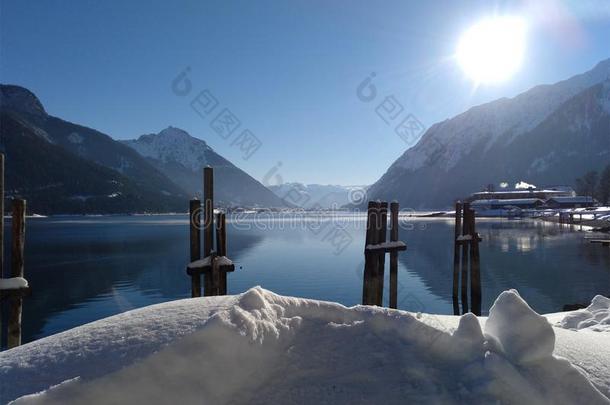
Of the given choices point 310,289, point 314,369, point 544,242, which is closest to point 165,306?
point 314,369

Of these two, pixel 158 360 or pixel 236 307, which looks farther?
pixel 236 307

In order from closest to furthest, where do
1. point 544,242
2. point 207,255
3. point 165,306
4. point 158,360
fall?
1. point 158,360
2. point 165,306
3. point 207,255
4. point 544,242

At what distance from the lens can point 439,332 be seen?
4934mm

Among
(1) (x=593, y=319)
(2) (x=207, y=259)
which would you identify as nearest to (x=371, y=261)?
(2) (x=207, y=259)

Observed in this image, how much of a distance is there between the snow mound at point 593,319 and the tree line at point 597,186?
12776 cm

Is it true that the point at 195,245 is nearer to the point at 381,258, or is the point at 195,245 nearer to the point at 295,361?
the point at 381,258

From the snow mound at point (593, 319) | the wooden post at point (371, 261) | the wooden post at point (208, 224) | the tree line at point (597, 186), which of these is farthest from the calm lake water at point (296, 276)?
the tree line at point (597, 186)

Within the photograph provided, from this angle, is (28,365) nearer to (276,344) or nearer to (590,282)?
(276,344)

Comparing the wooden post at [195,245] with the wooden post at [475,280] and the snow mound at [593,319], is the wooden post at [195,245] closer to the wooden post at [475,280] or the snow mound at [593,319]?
the snow mound at [593,319]

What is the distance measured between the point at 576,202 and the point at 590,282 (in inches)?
4971

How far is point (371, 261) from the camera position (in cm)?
1315

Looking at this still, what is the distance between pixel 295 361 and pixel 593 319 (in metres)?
8.76

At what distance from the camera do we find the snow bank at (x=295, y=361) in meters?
4.13

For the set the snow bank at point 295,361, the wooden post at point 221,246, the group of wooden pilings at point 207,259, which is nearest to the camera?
the snow bank at point 295,361
